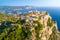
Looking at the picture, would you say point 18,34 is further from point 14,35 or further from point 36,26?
point 36,26

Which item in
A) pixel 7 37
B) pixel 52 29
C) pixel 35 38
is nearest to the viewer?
pixel 7 37

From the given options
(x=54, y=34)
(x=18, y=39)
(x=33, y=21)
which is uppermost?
(x=33, y=21)

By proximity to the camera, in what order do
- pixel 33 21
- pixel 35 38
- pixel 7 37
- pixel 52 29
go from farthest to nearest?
pixel 52 29 < pixel 33 21 < pixel 35 38 < pixel 7 37

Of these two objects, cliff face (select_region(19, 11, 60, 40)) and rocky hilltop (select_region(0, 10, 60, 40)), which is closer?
rocky hilltop (select_region(0, 10, 60, 40))

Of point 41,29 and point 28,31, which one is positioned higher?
point 28,31

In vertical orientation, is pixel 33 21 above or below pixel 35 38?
above

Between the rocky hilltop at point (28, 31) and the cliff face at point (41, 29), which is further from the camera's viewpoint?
the cliff face at point (41, 29)

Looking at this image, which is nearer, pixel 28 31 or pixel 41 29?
pixel 28 31

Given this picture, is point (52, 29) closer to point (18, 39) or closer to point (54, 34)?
point (54, 34)

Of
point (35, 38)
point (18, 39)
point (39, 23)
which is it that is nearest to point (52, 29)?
point (39, 23)

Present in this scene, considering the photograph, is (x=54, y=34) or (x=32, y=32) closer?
(x=32, y=32)
